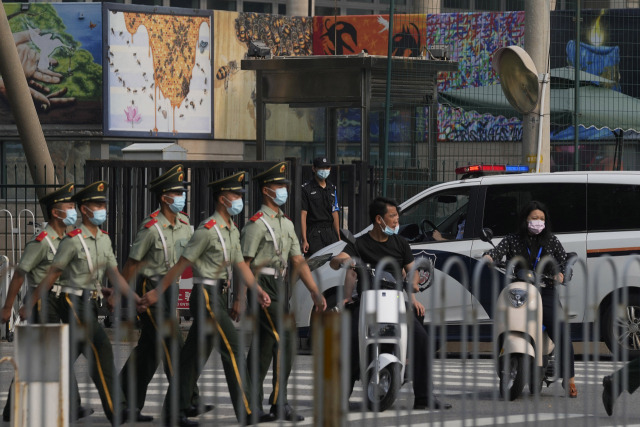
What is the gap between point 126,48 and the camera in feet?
84.9

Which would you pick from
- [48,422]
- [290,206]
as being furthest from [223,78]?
[48,422]

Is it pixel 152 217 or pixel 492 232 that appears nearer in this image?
pixel 152 217

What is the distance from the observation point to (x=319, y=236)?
14586mm

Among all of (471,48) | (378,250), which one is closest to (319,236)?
(378,250)

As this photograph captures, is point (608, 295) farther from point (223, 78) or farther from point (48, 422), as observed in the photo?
point (223, 78)

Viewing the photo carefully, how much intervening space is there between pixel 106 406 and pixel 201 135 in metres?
18.4

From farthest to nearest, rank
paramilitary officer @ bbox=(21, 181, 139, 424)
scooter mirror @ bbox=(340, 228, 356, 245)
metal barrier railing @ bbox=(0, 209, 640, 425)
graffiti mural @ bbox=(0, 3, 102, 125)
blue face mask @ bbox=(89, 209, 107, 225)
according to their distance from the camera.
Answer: graffiti mural @ bbox=(0, 3, 102, 125)
scooter mirror @ bbox=(340, 228, 356, 245)
blue face mask @ bbox=(89, 209, 107, 225)
paramilitary officer @ bbox=(21, 181, 139, 424)
metal barrier railing @ bbox=(0, 209, 640, 425)

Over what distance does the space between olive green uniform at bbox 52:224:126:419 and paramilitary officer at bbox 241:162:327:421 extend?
0.92m

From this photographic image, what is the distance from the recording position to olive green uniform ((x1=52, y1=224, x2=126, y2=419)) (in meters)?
8.46

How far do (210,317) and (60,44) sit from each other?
58.9ft

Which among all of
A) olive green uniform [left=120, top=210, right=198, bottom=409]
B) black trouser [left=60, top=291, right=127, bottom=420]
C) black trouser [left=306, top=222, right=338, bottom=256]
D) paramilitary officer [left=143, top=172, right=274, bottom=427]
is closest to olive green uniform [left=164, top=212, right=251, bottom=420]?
paramilitary officer [left=143, top=172, right=274, bottom=427]

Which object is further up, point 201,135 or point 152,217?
point 201,135

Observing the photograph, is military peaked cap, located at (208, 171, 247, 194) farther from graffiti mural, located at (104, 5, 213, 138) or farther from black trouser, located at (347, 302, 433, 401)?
graffiti mural, located at (104, 5, 213, 138)

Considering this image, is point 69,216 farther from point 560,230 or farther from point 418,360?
point 560,230
